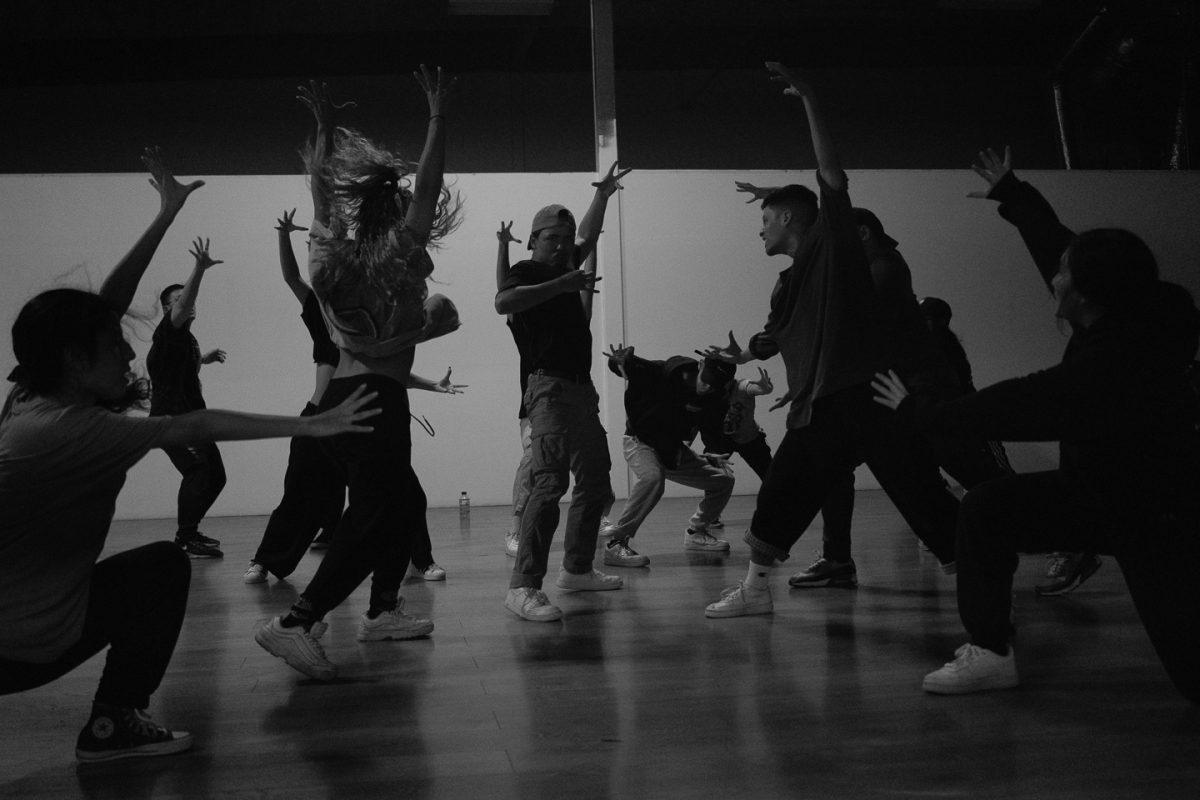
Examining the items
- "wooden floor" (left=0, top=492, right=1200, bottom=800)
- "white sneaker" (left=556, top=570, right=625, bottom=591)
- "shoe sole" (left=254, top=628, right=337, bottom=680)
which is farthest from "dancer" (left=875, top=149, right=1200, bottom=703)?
"white sneaker" (left=556, top=570, right=625, bottom=591)

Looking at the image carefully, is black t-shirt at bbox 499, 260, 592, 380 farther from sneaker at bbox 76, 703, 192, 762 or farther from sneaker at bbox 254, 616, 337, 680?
sneaker at bbox 76, 703, 192, 762

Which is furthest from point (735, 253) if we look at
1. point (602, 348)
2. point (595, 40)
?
point (595, 40)

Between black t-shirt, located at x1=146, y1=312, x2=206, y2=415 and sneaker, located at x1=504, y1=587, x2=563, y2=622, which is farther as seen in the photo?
black t-shirt, located at x1=146, y1=312, x2=206, y2=415

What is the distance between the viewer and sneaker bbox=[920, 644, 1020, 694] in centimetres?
241

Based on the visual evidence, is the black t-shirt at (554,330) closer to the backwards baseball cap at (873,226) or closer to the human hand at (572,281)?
the human hand at (572,281)

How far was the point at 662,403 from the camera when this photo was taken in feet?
16.0

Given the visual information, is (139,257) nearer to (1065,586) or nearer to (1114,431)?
(1114,431)

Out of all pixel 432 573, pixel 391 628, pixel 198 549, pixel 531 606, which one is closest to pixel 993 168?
pixel 531 606

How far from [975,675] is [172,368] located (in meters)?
3.91

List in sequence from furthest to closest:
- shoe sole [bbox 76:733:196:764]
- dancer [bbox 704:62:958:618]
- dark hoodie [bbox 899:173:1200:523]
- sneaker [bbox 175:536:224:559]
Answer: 1. sneaker [bbox 175:536:224:559]
2. dancer [bbox 704:62:958:618]
3. dark hoodie [bbox 899:173:1200:523]
4. shoe sole [bbox 76:733:196:764]

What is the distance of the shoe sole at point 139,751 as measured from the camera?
82.3 inches

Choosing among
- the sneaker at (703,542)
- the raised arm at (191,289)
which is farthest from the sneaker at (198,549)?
the sneaker at (703,542)

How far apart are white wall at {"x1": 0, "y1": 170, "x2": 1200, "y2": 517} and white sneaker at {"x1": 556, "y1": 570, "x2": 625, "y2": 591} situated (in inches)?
137

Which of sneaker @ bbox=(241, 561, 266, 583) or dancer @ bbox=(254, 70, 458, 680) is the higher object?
dancer @ bbox=(254, 70, 458, 680)
